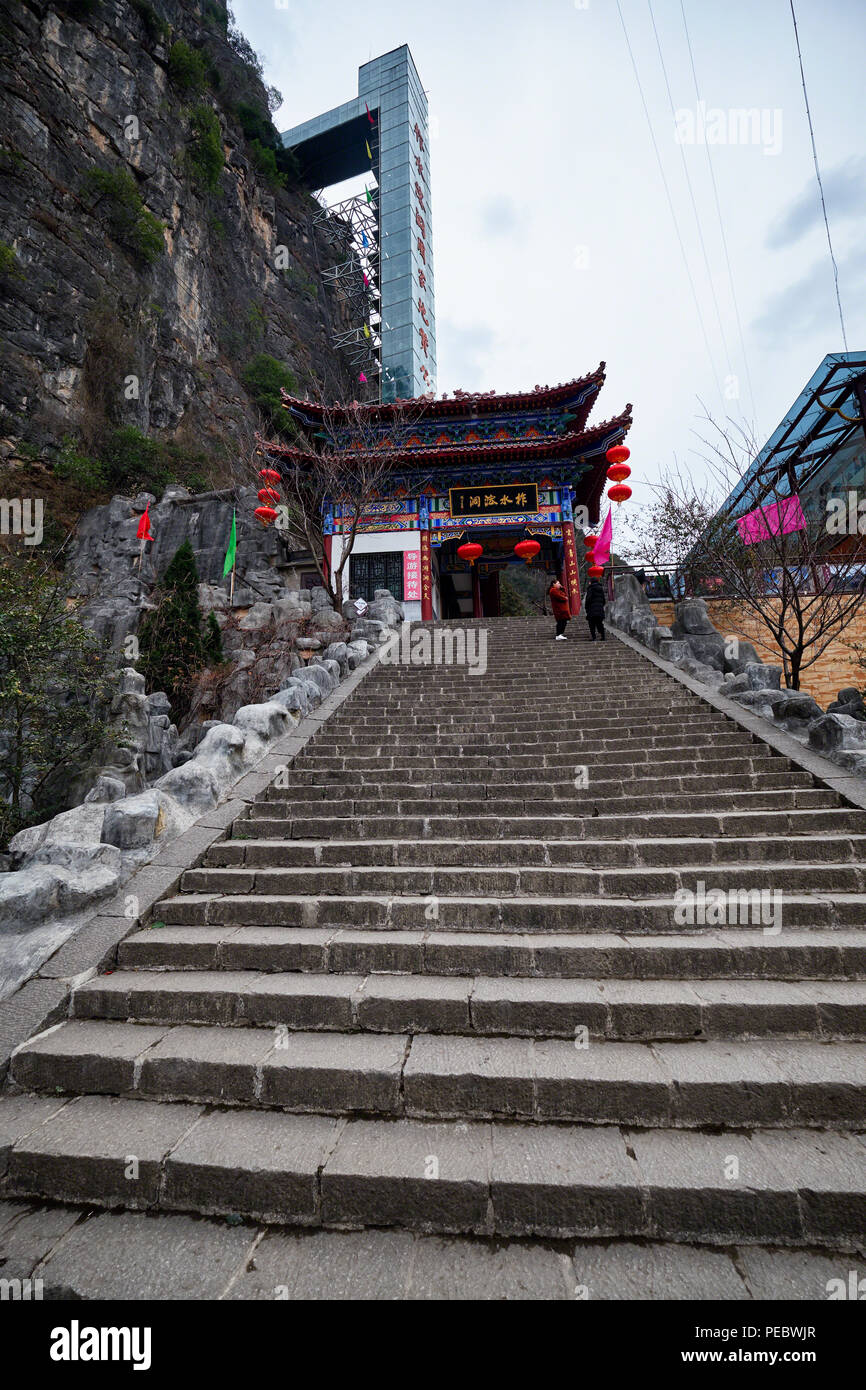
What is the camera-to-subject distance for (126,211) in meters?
19.6

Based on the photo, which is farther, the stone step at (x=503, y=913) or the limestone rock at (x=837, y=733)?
the limestone rock at (x=837, y=733)

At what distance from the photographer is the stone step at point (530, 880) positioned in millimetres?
3717

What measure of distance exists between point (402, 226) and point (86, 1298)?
4160cm

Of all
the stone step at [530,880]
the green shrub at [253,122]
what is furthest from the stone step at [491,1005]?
the green shrub at [253,122]

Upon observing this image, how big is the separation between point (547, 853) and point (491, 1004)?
1.48m

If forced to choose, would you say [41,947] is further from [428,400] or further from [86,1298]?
[428,400]

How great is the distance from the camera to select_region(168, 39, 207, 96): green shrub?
22.9m

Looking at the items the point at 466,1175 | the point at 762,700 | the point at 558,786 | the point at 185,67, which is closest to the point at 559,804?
the point at 558,786

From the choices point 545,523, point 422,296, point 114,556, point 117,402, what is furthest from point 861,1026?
point 422,296

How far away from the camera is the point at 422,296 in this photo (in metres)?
32.6

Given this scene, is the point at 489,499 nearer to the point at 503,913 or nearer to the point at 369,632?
the point at 369,632

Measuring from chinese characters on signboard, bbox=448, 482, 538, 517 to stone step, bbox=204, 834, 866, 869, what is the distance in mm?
13827

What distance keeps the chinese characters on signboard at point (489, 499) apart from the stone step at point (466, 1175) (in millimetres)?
15870

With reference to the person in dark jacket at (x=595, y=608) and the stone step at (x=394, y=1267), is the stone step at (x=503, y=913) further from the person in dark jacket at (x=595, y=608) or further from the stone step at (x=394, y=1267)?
the person in dark jacket at (x=595, y=608)
